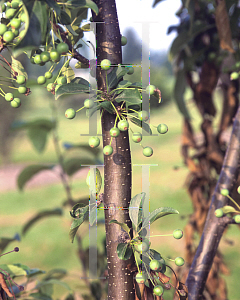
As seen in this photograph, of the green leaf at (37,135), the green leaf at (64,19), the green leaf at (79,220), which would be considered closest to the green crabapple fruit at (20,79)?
the green leaf at (64,19)

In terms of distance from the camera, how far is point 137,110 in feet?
Result: 1.47

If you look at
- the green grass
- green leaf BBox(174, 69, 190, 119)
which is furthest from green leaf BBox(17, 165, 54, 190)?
green leaf BBox(174, 69, 190, 119)

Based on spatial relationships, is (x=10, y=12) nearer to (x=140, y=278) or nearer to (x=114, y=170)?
(x=114, y=170)

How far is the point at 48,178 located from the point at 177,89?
16.4ft

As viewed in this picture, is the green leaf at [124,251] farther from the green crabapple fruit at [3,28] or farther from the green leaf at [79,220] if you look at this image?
the green crabapple fruit at [3,28]

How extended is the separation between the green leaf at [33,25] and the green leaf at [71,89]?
9 cm

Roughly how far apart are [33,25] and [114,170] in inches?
8.5

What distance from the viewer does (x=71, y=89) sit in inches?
16.3

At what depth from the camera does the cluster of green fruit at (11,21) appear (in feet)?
1.22

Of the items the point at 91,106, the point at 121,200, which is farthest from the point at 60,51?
the point at 121,200

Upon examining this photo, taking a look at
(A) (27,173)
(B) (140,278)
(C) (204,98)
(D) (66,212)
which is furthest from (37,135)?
(B) (140,278)

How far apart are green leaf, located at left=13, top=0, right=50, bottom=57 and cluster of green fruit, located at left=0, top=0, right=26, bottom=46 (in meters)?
0.03

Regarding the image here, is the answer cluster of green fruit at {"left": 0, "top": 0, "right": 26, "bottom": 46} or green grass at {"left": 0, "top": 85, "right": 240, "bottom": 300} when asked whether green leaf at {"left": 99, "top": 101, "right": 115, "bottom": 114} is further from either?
green grass at {"left": 0, "top": 85, "right": 240, "bottom": 300}

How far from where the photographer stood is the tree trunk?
0.43 m
